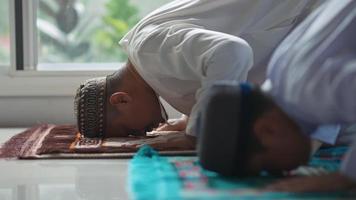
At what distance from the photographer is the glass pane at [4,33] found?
1.97 meters

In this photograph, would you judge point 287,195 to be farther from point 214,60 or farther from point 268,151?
point 214,60

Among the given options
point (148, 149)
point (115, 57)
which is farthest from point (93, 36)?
point (148, 149)

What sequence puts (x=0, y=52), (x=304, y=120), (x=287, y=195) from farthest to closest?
(x=0, y=52) < (x=304, y=120) < (x=287, y=195)

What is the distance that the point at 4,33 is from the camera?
201cm

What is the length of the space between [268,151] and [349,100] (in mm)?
129

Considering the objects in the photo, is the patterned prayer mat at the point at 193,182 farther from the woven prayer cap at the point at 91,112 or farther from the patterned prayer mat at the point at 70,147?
the woven prayer cap at the point at 91,112

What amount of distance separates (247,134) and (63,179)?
0.34 meters

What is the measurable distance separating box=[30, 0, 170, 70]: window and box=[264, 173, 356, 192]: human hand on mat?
1267 mm

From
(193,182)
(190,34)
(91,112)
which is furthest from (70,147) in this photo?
(193,182)

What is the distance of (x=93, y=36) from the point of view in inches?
82.6

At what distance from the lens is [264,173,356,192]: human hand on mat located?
0.82 meters

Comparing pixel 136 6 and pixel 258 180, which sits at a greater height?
pixel 136 6

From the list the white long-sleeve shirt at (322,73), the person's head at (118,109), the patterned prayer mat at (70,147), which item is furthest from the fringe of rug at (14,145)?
the white long-sleeve shirt at (322,73)

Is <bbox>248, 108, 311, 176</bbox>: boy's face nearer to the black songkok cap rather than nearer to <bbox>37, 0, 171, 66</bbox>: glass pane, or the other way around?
the black songkok cap
